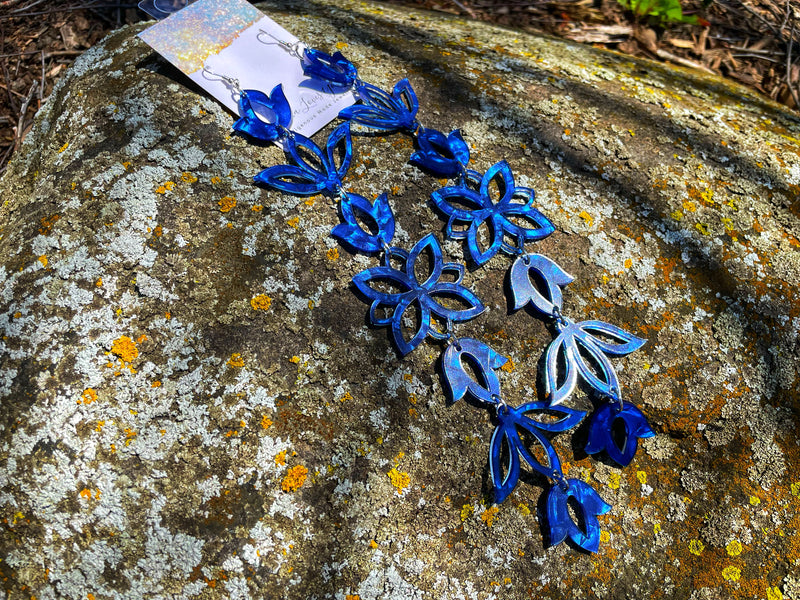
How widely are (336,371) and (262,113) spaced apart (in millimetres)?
1021

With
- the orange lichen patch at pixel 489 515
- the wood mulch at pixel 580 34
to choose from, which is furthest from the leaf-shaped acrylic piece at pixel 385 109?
the wood mulch at pixel 580 34

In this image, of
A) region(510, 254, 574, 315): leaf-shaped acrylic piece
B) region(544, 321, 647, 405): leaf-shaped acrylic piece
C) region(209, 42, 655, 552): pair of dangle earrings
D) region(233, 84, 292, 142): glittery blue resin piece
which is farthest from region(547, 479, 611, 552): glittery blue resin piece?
region(233, 84, 292, 142): glittery blue resin piece

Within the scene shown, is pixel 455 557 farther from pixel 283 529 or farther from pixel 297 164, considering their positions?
pixel 297 164

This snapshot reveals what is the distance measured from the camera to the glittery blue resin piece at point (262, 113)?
1938 mm

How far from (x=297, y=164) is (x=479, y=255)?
73 cm

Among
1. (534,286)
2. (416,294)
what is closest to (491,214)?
Answer: (534,286)

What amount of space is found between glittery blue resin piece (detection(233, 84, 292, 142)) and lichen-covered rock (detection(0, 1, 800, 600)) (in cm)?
7

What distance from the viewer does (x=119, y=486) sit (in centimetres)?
143

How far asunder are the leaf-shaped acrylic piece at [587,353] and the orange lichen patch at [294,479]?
0.78 meters

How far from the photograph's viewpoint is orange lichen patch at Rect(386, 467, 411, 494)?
61.4 inches

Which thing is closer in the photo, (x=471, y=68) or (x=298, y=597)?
(x=298, y=597)

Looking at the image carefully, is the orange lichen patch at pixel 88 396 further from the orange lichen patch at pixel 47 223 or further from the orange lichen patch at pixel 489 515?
the orange lichen patch at pixel 489 515

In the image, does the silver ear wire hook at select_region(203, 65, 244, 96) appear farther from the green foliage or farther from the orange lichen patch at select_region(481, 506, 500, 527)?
the green foliage

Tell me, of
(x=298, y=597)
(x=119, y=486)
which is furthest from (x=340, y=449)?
(x=119, y=486)
